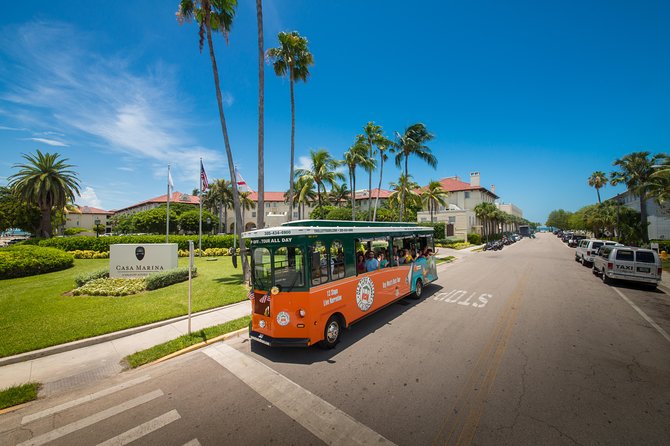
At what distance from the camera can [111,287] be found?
40.4 ft

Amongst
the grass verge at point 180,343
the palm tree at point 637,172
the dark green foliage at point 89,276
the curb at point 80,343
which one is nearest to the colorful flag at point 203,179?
the dark green foliage at point 89,276

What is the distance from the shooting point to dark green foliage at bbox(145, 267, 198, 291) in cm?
1283

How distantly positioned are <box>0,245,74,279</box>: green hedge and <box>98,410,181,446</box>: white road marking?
1825 cm

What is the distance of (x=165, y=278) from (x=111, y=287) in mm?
2156

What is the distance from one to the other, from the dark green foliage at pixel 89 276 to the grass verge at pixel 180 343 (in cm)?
934

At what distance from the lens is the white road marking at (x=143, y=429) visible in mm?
3938

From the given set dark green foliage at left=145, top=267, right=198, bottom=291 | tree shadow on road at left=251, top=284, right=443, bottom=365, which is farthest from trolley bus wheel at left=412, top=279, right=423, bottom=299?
dark green foliage at left=145, top=267, right=198, bottom=291

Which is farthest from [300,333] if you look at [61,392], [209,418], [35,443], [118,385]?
[61,392]

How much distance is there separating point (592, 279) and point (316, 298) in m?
18.2

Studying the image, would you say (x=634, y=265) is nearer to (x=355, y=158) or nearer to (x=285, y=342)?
(x=285, y=342)

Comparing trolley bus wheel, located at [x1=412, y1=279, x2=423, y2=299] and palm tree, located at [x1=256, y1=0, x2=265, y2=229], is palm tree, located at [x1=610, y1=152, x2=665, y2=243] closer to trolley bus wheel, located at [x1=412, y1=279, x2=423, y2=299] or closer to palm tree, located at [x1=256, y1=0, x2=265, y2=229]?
trolley bus wheel, located at [x1=412, y1=279, x2=423, y2=299]

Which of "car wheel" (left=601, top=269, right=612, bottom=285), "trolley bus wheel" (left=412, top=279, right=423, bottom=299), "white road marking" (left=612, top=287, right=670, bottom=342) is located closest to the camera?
"white road marking" (left=612, top=287, right=670, bottom=342)

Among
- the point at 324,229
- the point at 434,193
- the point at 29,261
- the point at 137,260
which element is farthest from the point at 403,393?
the point at 434,193

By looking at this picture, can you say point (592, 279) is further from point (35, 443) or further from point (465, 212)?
point (465, 212)
